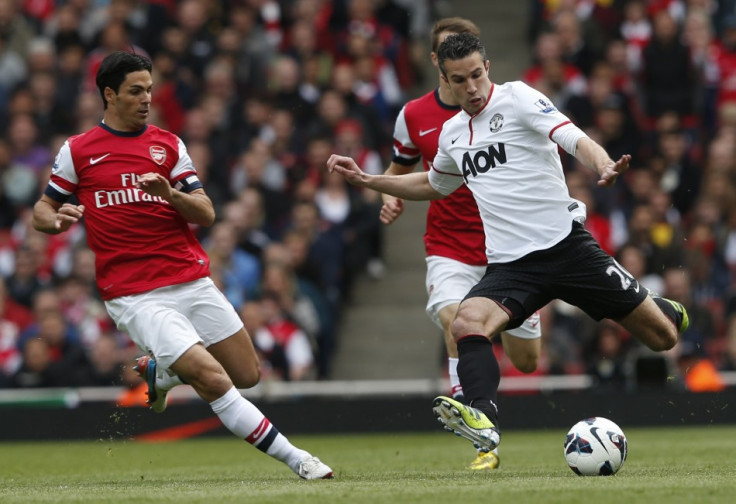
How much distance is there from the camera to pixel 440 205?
10344mm

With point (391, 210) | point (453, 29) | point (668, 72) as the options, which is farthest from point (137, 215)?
point (668, 72)

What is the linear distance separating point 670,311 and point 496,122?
5.56 ft

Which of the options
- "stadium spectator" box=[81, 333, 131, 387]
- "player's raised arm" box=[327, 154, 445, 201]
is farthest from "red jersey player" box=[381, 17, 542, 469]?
"stadium spectator" box=[81, 333, 131, 387]

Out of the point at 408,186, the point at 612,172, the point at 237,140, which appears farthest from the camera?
the point at 237,140

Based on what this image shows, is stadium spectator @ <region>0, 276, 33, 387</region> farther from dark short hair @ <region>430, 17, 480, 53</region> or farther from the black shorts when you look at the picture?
the black shorts

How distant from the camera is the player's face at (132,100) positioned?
29.9 feet

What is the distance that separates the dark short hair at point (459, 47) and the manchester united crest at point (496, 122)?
38 cm

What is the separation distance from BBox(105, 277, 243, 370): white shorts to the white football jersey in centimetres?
189

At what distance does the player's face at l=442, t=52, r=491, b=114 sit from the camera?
859 centimetres

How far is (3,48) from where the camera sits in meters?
19.6

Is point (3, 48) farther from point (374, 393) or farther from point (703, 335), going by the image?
point (703, 335)

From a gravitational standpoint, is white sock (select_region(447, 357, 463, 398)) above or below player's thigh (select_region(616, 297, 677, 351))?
below

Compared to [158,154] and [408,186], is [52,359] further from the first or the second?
[408,186]

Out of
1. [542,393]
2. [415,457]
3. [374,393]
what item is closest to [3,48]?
[374,393]
